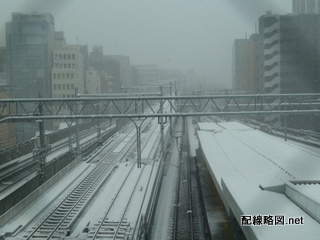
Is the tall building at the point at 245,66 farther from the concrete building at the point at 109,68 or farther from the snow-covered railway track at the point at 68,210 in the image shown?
the snow-covered railway track at the point at 68,210

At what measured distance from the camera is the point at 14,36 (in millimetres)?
13328

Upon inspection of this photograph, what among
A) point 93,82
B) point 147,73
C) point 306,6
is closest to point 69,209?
point 93,82

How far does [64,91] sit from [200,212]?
321 inches

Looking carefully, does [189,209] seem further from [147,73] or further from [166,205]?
[147,73]

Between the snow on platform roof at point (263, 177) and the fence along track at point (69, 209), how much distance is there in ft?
7.36

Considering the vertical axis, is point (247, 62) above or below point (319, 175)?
above

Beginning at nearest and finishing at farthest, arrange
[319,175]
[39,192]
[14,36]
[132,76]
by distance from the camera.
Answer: [319,175], [39,192], [14,36], [132,76]

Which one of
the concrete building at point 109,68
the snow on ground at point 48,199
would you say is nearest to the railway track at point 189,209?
the snow on ground at point 48,199

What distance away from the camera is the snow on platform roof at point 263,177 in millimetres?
3777

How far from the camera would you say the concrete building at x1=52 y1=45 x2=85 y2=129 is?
1362 centimetres

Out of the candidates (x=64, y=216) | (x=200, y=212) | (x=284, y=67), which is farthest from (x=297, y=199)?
(x=284, y=67)

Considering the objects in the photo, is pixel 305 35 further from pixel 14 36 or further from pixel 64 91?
pixel 14 36

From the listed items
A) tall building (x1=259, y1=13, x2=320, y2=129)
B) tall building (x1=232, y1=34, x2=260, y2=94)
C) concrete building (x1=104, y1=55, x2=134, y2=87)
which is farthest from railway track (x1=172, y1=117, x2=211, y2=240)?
concrete building (x1=104, y1=55, x2=134, y2=87)

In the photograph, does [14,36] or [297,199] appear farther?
[14,36]
